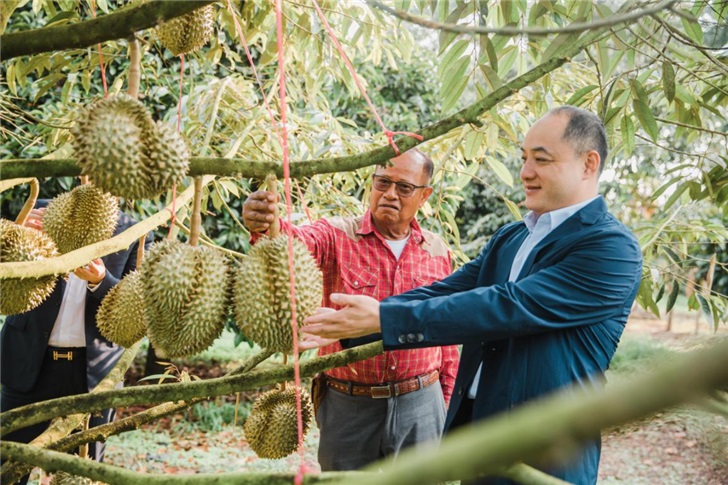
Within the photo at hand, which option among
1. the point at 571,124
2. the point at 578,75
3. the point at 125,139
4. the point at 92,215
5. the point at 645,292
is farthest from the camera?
the point at 578,75

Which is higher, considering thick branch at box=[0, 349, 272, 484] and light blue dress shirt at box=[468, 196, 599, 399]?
light blue dress shirt at box=[468, 196, 599, 399]

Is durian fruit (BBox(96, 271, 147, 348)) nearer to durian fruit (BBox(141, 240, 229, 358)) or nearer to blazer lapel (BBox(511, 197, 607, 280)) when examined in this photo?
durian fruit (BBox(141, 240, 229, 358))

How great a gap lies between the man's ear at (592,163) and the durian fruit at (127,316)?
53.4 inches

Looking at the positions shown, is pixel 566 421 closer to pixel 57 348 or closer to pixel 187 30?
pixel 187 30

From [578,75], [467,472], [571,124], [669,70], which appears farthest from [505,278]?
[578,75]

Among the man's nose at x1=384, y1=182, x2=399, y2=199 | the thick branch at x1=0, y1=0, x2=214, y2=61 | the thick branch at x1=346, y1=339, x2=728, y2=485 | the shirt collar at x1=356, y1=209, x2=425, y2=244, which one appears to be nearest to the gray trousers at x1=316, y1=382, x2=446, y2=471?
the shirt collar at x1=356, y1=209, x2=425, y2=244

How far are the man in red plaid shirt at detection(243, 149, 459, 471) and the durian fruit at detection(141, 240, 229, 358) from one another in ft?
3.70

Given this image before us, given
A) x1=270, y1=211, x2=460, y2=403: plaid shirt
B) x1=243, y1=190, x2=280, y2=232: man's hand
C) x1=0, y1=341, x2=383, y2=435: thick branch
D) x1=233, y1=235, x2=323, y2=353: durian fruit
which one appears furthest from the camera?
x1=270, y1=211, x2=460, y2=403: plaid shirt

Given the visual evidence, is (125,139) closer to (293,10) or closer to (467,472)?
(467,472)

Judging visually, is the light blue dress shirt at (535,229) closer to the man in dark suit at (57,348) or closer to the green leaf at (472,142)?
the green leaf at (472,142)

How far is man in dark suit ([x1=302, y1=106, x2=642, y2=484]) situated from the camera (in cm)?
150

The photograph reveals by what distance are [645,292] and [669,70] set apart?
3.16 ft

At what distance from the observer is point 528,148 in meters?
1.81

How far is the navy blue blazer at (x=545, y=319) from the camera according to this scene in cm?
150
